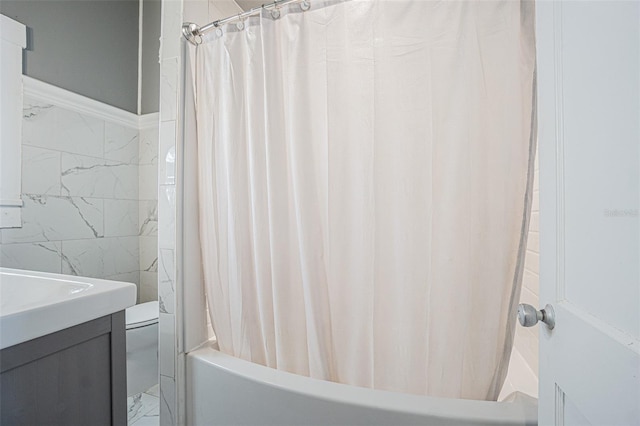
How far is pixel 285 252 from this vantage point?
3.34 ft

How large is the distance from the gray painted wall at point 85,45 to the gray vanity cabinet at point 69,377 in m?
1.65

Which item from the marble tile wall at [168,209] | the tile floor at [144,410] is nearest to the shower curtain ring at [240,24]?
the marble tile wall at [168,209]

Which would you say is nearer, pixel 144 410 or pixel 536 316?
pixel 536 316

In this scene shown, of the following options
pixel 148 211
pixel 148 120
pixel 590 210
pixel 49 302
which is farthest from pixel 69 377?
pixel 148 120

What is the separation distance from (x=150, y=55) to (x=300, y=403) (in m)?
2.37

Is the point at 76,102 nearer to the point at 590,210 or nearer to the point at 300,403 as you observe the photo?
the point at 300,403

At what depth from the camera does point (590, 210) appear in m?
0.45

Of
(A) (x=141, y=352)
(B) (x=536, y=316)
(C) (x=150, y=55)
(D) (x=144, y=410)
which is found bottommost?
(D) (x=144, y=410)

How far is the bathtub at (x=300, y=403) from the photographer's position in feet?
2.60

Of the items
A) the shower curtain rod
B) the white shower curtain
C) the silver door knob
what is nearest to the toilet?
the white shower curtain

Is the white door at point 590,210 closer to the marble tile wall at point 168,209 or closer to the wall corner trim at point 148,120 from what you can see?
the marble tile wall at point 168,209

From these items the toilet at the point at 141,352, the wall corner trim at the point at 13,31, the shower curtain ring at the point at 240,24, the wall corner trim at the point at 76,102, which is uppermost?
the wall corner trim at the point at 13,31

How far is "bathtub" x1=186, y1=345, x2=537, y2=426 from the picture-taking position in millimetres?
792

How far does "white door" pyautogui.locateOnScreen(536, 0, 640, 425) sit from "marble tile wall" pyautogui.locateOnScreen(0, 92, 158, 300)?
2133mm
